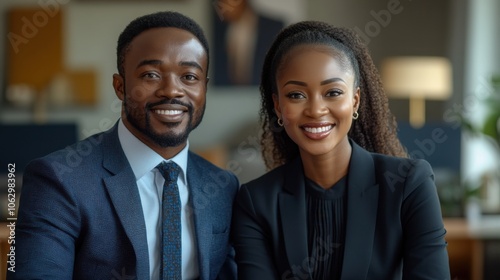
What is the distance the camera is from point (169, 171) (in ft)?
4.97

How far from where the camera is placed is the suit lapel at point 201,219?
1485mm

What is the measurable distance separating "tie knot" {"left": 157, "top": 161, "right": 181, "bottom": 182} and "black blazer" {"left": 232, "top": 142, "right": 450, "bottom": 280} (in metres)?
0.16

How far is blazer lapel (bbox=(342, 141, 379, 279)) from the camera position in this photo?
1382 mm

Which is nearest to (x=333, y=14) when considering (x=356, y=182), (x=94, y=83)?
(x=94, y=83)

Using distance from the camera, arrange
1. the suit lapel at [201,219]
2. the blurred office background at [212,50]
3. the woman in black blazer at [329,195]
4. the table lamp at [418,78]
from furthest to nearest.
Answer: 1. the blurred office background at [212,50]
2. the table lamp at [418,78]
3. the suit lapel at [201,219]
4. the woman in black blazer at [329,195]

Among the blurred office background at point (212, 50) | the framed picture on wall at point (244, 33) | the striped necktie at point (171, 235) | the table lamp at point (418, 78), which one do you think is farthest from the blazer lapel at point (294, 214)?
the framed picture on wall at point (244, 33)

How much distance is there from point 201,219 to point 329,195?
0.28 m

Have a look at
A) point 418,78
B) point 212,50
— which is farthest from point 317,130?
point 212,50

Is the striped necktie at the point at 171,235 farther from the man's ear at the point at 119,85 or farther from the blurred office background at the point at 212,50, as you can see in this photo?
the blurred office background at the point at 212,50

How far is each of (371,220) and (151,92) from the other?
1.71ft

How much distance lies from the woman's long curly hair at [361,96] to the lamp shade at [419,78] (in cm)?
389

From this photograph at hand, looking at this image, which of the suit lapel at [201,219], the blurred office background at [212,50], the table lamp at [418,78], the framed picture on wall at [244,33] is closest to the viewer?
the suit lapel at [201,219]

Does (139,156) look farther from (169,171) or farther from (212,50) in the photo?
(212,50)

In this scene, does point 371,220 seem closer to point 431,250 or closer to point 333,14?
point 431,250
